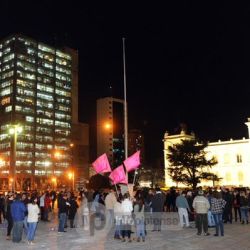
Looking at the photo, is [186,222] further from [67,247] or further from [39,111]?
[39,111]

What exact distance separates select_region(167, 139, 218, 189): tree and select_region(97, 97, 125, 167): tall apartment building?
100706mm

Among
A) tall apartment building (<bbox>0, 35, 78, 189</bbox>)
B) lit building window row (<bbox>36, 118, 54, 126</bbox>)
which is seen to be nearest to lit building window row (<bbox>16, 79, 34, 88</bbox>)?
tall apartment building (<bbox>0, 35, 78, 189</bbox>)

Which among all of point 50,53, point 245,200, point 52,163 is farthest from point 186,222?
point 50,53

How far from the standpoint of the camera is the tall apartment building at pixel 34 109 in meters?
146

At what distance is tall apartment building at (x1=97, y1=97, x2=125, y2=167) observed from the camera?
168 metres

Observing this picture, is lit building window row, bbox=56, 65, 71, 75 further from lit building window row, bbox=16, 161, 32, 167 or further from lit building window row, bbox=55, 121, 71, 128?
lit building window row, bbox=16, 161, 32, 167

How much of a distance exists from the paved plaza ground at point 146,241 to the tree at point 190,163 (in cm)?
4342

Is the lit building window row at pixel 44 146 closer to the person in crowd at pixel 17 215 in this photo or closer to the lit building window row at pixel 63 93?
the lit building window row at pixel 63 93

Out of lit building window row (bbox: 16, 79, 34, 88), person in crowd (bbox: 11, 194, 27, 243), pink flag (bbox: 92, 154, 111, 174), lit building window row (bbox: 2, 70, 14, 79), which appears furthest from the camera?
lit building window row (bbox: 2, 70, 14, 79)

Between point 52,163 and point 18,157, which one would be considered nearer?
point 18,157

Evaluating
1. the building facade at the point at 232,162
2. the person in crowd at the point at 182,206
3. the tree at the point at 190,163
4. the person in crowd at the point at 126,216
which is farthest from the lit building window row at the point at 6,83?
the person in crowd at the point at 126,216

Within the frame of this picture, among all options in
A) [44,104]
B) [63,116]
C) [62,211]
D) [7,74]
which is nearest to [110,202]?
[62,211]

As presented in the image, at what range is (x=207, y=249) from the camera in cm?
1395

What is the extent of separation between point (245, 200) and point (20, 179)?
131m
